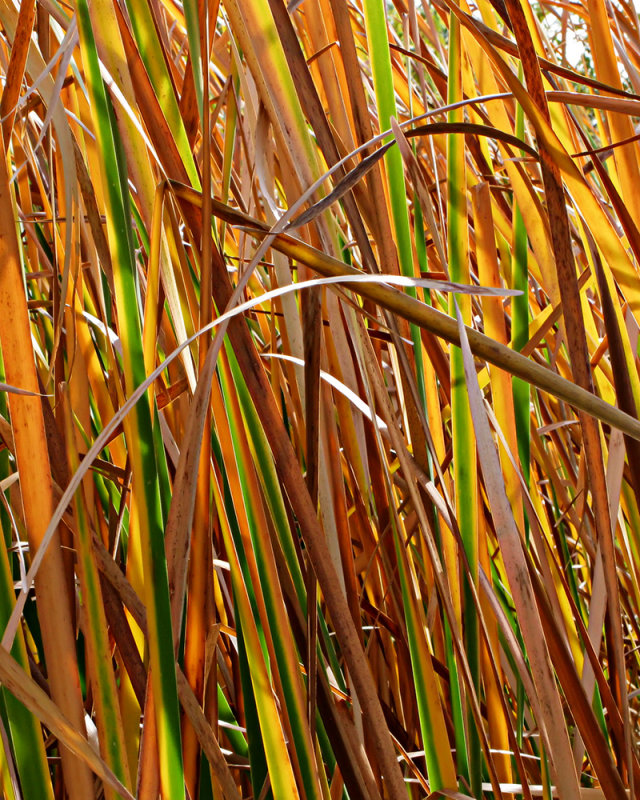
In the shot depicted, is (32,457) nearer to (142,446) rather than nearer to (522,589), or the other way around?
(142,446)

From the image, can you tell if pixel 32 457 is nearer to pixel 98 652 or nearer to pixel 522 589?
pixel 98 652

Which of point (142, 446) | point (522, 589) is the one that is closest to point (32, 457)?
point (142, 446)

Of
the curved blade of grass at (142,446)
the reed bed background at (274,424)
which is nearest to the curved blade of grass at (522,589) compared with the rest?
the reed bed background at (274,424)

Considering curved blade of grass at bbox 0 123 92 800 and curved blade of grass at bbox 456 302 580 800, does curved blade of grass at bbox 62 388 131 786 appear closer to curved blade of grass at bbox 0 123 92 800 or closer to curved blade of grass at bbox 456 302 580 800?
curved blade of grass at bbox 0 123 92 800

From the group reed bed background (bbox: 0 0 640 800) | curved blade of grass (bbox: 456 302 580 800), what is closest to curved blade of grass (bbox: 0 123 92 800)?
reed bed background (bbox: 0 0 640 800)

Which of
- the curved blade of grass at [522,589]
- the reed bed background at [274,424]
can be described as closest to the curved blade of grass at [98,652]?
the reed bed background at [274,424]

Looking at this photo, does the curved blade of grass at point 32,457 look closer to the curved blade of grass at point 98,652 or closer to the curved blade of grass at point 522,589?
the curved blade of grass at point 98,652

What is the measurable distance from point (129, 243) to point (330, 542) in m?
0.18

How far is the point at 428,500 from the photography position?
496 millimetres

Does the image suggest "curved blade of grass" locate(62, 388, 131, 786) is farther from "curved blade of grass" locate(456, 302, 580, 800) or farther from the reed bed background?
"curved blade of grass" locate(456, 302, 580, 800)

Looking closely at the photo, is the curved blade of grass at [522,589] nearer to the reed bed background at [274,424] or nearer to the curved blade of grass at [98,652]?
the reed bed background at [274,424]

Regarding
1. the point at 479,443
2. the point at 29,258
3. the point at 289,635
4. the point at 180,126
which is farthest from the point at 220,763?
the point at 29,258

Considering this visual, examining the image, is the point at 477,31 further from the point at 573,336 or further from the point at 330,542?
the point at 330,542

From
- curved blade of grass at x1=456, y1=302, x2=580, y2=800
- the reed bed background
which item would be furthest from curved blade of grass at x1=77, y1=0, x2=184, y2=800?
curved blade of grass at x1=456, y1=302, x2=580, y2=800
